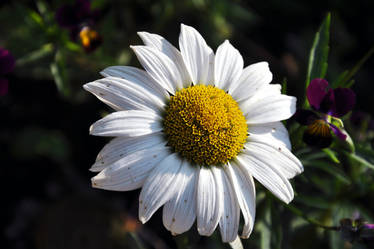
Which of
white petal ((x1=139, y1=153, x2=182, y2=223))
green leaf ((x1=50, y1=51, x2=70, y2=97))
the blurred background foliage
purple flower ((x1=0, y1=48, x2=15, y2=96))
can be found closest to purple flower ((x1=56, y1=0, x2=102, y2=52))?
the blurred background foliage

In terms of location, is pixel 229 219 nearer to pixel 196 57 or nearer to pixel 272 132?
pixel 272 132

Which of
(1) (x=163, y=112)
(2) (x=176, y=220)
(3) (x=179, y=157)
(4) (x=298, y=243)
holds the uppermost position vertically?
(1) (x=163, y=112)

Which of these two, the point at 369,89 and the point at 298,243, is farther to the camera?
the point at 369,89

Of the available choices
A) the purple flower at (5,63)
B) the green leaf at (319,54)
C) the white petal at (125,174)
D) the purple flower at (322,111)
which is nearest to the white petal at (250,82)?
the purple flower at (322,111)

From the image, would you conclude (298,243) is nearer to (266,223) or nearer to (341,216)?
(341,216)

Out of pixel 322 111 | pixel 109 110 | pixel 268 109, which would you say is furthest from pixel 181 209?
pixel 109 110

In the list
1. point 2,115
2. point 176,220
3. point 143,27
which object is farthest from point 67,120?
point 176,220
